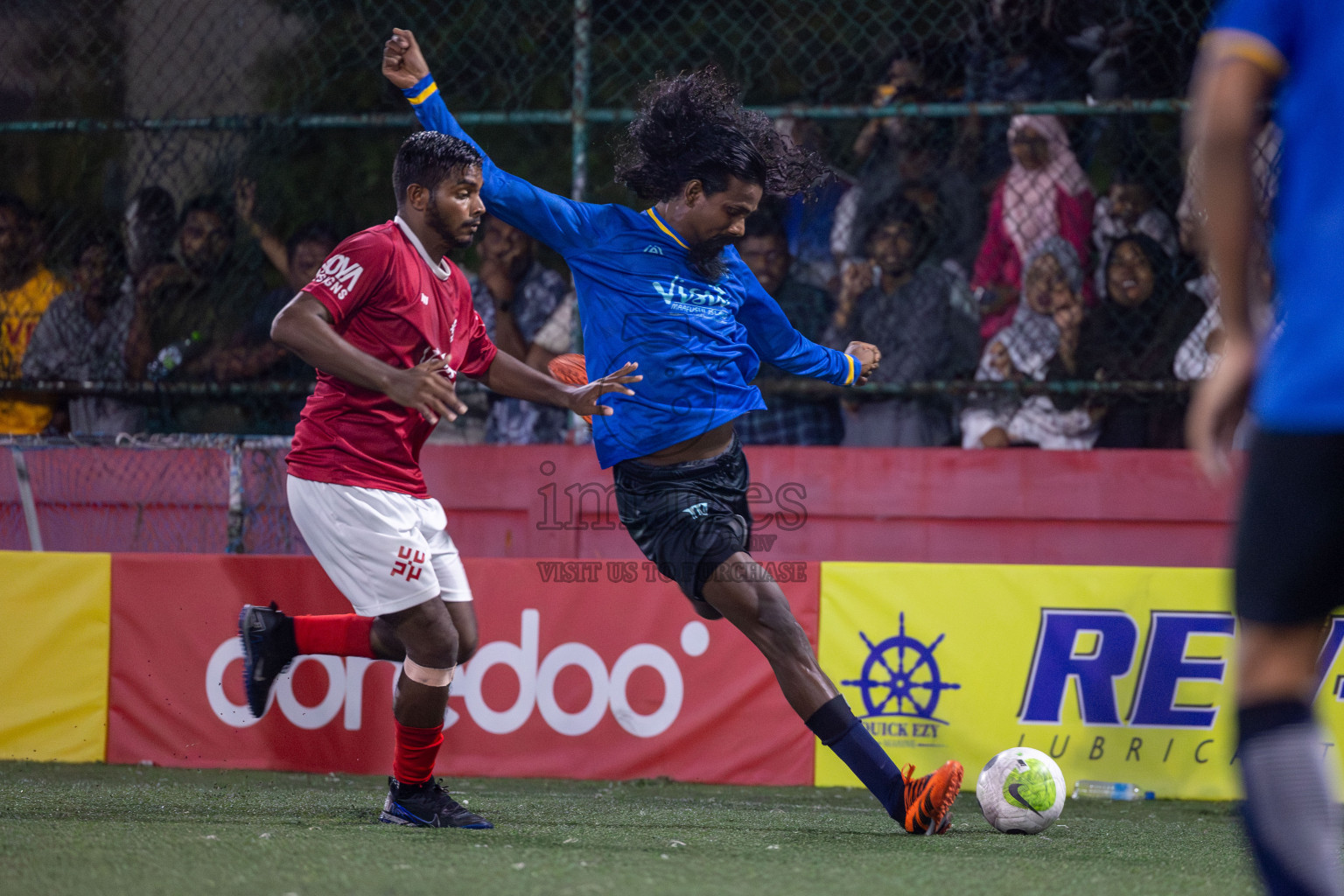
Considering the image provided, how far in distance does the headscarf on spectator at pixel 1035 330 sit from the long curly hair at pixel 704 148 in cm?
189

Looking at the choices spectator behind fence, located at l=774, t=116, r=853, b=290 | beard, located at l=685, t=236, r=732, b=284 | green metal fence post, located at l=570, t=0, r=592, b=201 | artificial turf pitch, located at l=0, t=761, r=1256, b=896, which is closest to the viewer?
artificial turf pitch, located at l=0, t=761, r=1256, b=896

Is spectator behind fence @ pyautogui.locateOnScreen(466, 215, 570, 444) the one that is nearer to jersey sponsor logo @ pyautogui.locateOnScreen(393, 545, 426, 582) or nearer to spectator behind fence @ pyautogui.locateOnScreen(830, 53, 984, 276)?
spectator behind fence @ pyautogui.locateOnScreen(830, 53, 984, 276)

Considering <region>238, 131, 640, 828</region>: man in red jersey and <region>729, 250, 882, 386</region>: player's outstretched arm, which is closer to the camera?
<region>238, 131, 640, 828</region>: man in red jersey

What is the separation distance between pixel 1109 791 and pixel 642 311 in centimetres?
281

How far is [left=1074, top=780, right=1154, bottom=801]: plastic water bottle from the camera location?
5.21 meters

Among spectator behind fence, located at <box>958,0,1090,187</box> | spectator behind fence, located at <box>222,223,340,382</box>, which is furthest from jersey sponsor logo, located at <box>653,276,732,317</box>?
spectator behind fence, located at <box>222,223,340,382</box>

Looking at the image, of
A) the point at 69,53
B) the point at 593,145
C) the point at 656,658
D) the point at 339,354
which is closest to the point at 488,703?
the point at 656,658

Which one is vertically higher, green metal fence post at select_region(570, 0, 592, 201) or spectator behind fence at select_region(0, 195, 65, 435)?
green metal fence post at select_region(570, 0, 592, 201)

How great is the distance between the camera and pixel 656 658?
561 centimetres

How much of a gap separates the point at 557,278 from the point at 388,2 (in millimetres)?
1770

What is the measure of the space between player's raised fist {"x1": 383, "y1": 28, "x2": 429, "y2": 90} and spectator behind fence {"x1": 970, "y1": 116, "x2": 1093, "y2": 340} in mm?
3176

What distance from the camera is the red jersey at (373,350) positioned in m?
3.77

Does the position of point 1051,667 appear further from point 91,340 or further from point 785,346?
point 91,340

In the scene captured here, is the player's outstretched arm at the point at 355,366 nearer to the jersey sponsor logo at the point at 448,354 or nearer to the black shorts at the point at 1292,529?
the jersey sponsor logo at the point at 448,354
